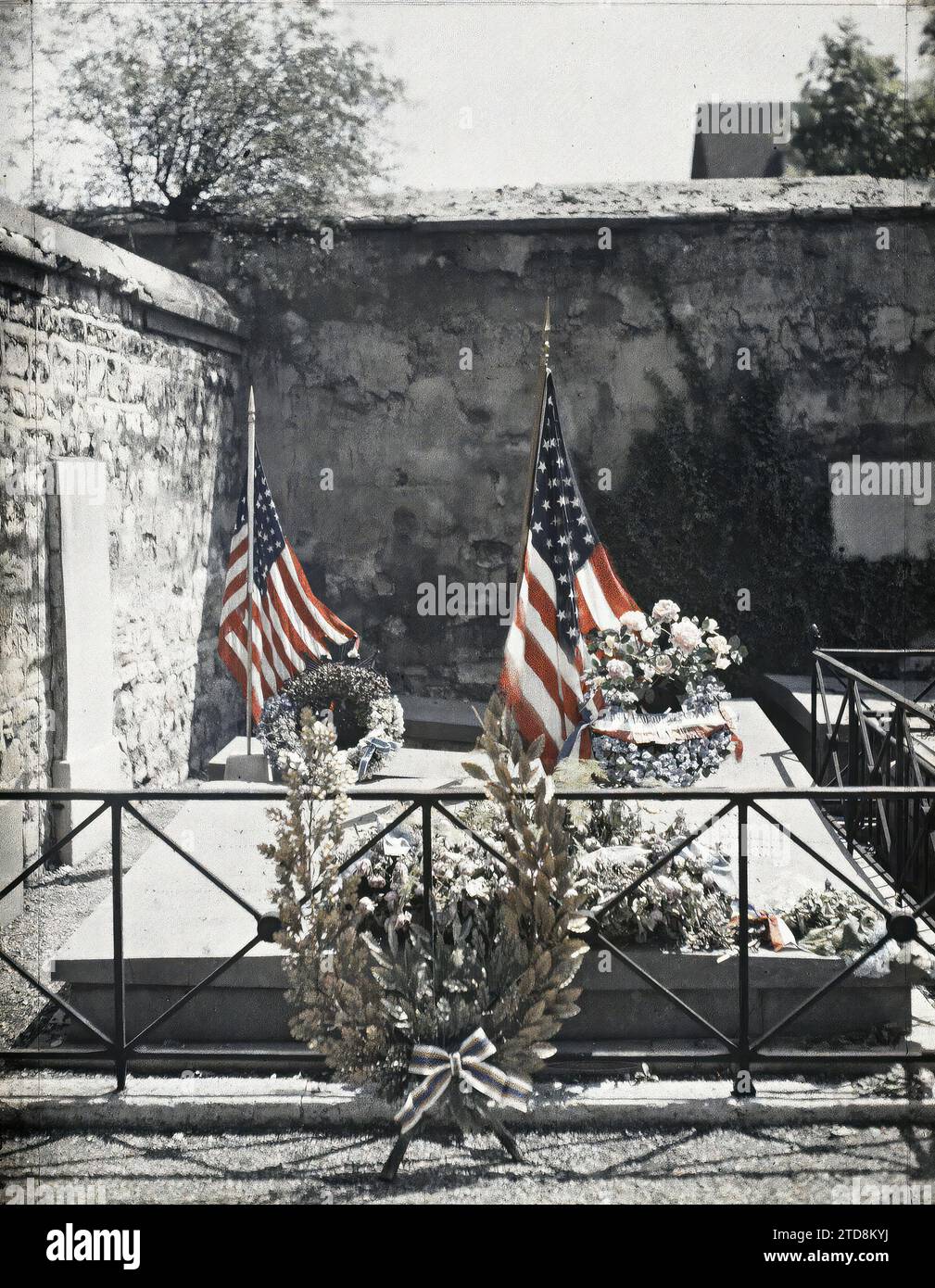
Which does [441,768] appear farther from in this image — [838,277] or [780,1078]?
[838,277]

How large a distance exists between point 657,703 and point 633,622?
0.46 m

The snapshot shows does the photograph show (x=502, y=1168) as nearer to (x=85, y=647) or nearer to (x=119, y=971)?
(x=119, y=971)

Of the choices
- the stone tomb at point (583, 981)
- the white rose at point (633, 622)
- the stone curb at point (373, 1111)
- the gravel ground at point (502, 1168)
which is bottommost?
the gravel ground at point (502, 1168)

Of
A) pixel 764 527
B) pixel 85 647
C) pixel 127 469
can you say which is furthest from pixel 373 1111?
pixel 764 527

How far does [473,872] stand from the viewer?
4.92m

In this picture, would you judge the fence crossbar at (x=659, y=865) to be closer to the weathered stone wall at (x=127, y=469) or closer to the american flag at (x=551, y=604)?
the american flag at (x=551, y=604)

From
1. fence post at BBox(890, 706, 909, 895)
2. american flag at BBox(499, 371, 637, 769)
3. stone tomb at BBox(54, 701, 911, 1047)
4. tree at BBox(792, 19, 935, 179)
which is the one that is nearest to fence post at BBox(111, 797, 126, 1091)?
stone tomb at BBox(54, 701, 911, 1047)

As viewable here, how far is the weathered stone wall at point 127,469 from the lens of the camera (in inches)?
257

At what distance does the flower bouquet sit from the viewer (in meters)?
6.33

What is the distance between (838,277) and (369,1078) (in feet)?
29.6

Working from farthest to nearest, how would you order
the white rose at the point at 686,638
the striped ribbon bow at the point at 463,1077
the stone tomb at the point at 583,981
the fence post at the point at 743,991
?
the white rose at the point at 686,638 → the stone tomb at the point at 583,981 → the fence post at the point at 743,991 → the striped ribbon bow at the point at 463,1077

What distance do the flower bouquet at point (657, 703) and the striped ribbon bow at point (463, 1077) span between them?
270 cm

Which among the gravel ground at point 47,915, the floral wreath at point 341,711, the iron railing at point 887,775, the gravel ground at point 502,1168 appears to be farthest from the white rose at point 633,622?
the gravel ground at point 502,1168

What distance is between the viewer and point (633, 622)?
6.45 m
